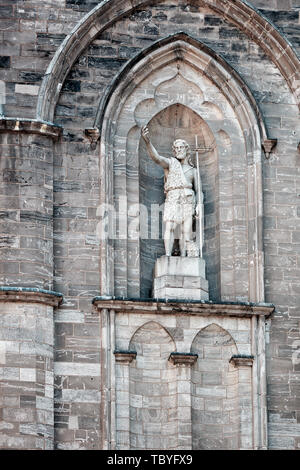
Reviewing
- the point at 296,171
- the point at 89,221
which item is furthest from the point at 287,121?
the point at 89,221

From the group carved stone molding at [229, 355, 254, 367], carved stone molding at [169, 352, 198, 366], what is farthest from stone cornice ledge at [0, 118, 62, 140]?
carved stone molding at [229, 355, 254, 367]

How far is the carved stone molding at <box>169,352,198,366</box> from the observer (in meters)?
31.0

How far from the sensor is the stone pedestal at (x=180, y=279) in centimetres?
3136

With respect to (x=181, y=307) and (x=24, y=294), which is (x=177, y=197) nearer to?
(x=181, y=307)

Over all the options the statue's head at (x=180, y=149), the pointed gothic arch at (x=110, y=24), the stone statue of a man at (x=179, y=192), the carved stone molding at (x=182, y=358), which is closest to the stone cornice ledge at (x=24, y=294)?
the carved stone molding at (x=182, y=358)

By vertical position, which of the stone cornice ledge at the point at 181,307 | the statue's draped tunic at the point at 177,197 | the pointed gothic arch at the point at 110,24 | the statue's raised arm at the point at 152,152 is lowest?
the stone cornice ledge at the point at 181,307

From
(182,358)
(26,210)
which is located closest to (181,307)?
(182,358)

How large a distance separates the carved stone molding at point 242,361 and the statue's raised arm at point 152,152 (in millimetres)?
2848

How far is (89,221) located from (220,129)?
2.34m

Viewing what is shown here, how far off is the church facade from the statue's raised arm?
3cm

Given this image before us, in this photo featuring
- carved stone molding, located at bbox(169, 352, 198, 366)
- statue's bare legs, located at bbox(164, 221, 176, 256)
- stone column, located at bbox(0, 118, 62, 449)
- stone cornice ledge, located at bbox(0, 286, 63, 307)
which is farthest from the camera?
statue's bare legs, located at bbox(164, 221, 176, 256)

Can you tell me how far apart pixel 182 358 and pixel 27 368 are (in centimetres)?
209

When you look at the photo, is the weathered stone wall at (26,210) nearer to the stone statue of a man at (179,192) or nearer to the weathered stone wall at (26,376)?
the weathered stone wall at (26,376)

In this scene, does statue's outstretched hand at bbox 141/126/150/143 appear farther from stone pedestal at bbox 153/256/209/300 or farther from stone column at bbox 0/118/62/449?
stone pedestal at bbox 153/256/209/300
